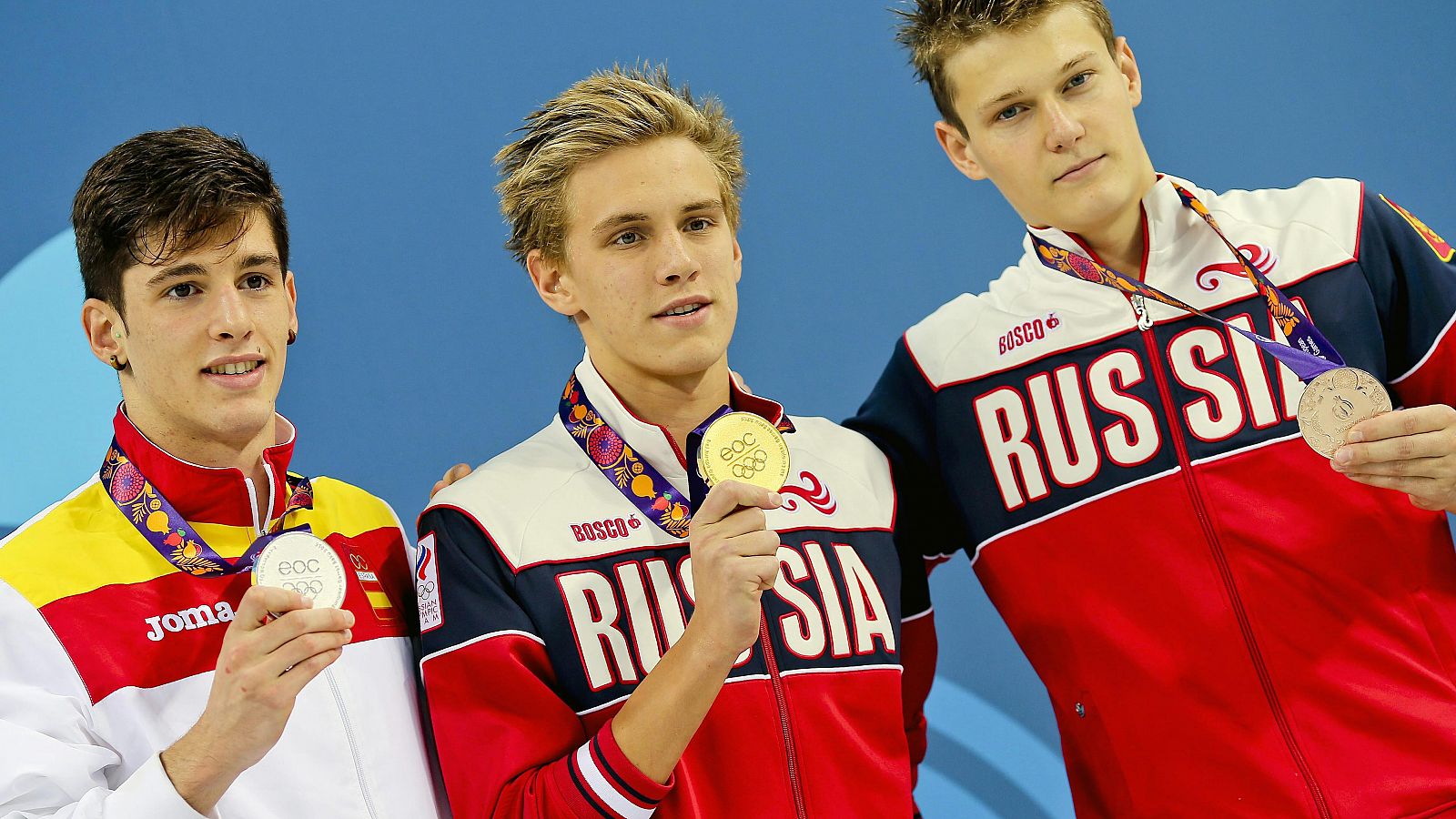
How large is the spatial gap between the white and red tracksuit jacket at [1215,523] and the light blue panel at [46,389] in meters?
1.71

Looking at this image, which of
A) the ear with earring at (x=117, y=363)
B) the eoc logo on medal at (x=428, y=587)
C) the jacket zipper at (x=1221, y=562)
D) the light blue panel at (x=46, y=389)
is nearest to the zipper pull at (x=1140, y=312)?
the jacket zipper at (x=1221, y=562)

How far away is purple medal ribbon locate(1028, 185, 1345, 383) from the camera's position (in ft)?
6.35

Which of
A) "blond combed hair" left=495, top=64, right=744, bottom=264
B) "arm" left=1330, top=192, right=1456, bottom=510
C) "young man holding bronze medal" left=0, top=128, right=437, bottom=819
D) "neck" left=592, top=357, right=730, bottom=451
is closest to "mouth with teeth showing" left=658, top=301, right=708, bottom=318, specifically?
"neck" left=592, top=357, right=730, bottom=451

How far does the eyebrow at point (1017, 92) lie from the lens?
2135mm

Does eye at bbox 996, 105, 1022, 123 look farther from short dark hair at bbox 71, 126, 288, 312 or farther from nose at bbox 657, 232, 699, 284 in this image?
short dark hair at bbox 71, 126, 288, 312

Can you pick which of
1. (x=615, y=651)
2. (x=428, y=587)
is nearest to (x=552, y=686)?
(x=615, y=651)

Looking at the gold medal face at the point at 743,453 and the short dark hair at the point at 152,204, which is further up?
the short dark hair at the point at 152,204

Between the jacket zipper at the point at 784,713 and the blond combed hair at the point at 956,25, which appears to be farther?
the blond combed hair at the point at 956,25

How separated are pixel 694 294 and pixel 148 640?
34.9 inches

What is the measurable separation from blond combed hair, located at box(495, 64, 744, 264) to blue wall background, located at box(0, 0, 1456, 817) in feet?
2.98

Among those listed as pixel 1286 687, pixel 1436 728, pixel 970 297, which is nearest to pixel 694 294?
pixel 970 297

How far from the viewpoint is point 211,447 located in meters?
1.89

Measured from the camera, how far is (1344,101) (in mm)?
3318

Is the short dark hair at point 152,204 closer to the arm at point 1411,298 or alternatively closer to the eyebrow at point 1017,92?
the eyebrow at point 1017,92
